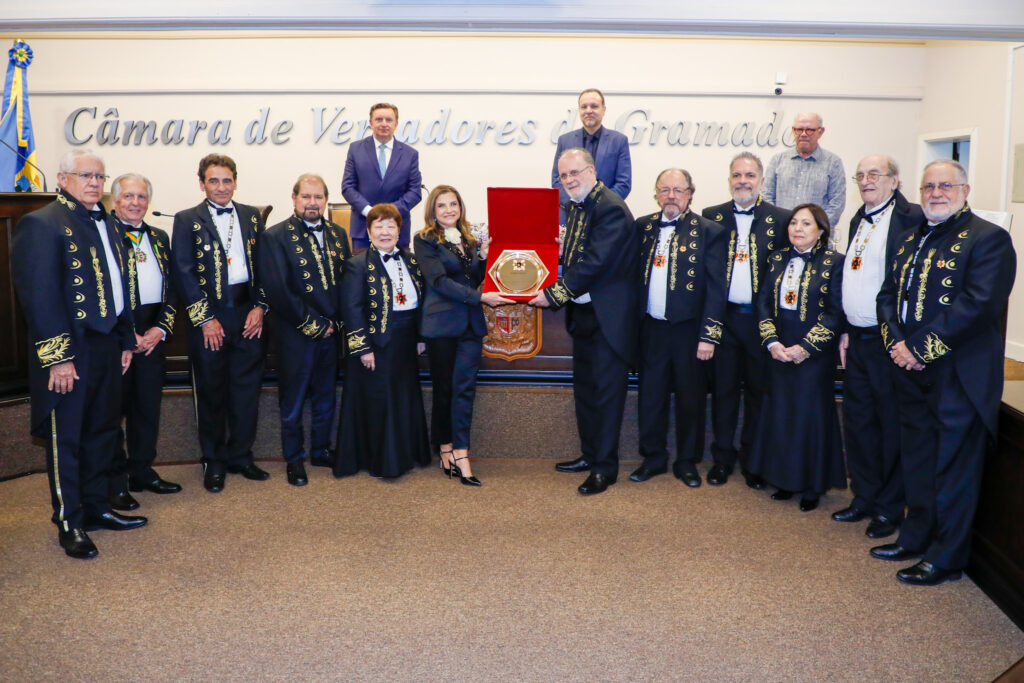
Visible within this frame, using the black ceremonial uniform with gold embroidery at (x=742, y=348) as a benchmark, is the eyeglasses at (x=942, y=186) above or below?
above

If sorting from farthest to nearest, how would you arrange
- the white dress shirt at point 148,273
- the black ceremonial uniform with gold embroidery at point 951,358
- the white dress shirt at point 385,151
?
the white dress shirt at point 385,151, the white dress shirt at point 148,273, the black ceremonial uniform with gold embroidery at point 951,358

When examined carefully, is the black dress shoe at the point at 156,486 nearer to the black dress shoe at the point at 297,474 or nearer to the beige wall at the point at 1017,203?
the black dress shoe at the point at 297,474

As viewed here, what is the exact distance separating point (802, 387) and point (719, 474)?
0.70 metres

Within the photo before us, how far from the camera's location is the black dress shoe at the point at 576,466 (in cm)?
482

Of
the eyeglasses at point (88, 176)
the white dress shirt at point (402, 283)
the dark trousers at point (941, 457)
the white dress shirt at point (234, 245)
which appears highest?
the eyeglasses at point (88, 176)

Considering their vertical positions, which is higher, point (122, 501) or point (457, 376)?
point (457, 376)

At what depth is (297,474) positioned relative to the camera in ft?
15.0

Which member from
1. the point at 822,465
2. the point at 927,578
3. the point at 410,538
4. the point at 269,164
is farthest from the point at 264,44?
the point at 927,578

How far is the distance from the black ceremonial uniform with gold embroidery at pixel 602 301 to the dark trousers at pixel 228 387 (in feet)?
5.23

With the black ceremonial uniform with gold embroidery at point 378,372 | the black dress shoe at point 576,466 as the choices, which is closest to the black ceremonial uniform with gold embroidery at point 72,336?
the black ceremonial uniform with gold embroidery at point 378,372

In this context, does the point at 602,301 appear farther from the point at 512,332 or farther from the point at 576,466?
the point at 576,466

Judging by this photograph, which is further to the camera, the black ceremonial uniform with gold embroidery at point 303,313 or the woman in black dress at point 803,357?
the black ceremonial uniform with gold embroidery at point 303,313

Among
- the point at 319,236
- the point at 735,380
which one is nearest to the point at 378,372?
the point at 319,236

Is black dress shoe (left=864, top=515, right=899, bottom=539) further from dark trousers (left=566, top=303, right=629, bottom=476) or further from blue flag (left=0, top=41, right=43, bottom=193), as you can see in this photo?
blue flag (left=0, top=41, right=43, bottom=193)
